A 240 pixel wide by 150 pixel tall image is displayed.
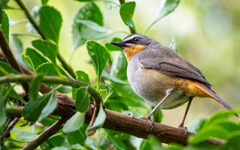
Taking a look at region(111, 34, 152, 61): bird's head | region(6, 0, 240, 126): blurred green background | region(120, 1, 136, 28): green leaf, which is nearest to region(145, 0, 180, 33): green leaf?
region(120, 1, 136, 28): green leaf

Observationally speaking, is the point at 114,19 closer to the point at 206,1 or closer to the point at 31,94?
the point at 206,1

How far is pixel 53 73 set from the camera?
56.9 inches

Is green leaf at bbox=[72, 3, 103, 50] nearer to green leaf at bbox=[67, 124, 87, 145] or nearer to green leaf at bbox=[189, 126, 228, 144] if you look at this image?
green leaf at bbox=[67, 124, 87, 145]

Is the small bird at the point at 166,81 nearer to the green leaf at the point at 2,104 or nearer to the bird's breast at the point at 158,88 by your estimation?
the bird's breast at the point at 158,88

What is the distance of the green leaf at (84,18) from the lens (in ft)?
8.74

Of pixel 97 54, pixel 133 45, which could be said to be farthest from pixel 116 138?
pixel 133 45

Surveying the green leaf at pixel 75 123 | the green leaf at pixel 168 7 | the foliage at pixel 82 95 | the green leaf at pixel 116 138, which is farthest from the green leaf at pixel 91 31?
the green leaf at pixel 75 123

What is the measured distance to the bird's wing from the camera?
3.03 meters

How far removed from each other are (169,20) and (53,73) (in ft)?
15.8

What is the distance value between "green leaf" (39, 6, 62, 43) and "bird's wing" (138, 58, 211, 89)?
3.66 ft

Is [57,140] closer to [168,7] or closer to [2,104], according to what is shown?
[2,104]

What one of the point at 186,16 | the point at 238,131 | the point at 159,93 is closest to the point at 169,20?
the point at 186,16

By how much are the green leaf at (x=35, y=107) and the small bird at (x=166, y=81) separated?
1.57 metres

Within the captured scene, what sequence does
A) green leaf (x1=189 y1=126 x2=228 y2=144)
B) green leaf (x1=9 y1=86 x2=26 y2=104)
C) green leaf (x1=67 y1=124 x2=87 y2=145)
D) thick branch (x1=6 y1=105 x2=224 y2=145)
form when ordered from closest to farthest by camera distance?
green leaf (x1=189 y1=126 x2=228 y2=144), green leaf (x1=9 y1=86 x2=26 y2=104), thick branch (x1=6 y1=105 x2=224 y2=145), green leaf (x1=67 y1=124 x2=87 y2=145)
